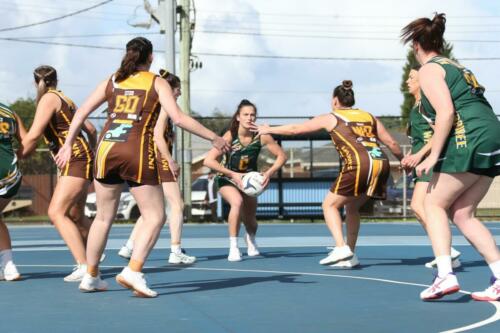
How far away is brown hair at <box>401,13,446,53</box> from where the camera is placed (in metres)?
7.15

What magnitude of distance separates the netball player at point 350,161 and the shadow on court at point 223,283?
2.74 feet

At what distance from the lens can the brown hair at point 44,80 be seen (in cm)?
902

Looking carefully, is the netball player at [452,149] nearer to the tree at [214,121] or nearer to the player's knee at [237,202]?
the player's knee at [237,202]

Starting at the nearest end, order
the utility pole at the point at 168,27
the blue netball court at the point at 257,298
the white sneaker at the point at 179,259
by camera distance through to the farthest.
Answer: the blue netball court at the point at 257,298 → the white sneaker at the point at 179,259 → the utility pole at the point at 168,27

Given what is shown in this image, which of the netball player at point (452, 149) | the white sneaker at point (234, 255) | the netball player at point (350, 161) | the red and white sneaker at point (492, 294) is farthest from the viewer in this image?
the white sneaker at point (234, 255)

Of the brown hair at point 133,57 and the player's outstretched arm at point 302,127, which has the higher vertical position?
the brown hair at point 133,57

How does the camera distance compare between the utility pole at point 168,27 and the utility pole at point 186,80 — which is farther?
the utility pole at point 186,80

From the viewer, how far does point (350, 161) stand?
9914mm

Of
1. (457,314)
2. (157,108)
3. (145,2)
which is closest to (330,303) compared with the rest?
(457,314)

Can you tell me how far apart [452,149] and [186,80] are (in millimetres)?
19127

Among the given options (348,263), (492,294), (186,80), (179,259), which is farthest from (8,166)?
(186,80)

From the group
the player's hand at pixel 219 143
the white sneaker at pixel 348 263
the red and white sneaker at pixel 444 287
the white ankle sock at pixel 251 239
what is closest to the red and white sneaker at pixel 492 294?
the red and white sneaker at pixel 444 287

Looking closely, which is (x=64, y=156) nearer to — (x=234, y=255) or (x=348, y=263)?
(x=348, y=263)

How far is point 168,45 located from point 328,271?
14.3 m
